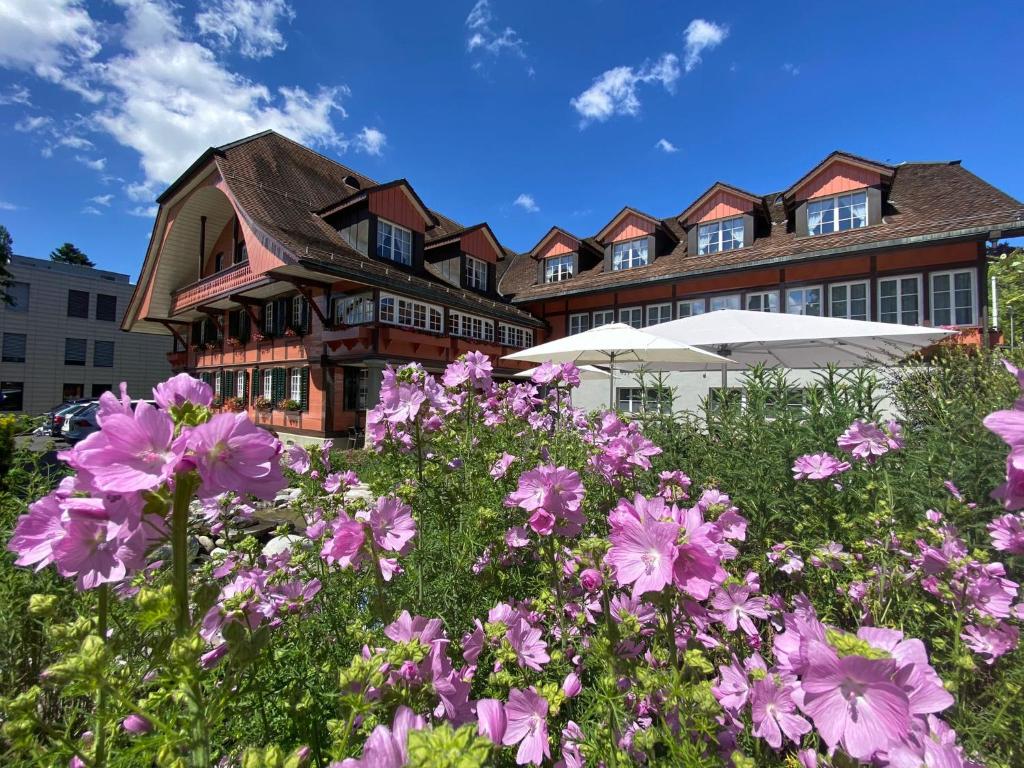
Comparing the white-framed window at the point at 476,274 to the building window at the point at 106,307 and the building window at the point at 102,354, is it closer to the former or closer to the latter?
the building window at the point at 102,354

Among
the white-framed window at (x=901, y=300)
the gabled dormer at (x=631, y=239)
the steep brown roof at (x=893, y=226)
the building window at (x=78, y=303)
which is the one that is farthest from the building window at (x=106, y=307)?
the white-framed window at (x=901, y=300)

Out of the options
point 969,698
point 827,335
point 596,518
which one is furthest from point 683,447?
point 827,335

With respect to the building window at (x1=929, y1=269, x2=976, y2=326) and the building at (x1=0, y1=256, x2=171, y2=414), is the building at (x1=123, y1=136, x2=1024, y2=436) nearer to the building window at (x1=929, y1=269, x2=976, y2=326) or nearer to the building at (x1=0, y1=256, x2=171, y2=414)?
the building window at (x1=929, y1=269, x2=976, y2=326)

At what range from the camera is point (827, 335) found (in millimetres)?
5090

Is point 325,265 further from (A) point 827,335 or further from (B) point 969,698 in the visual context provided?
(B) point 969,698

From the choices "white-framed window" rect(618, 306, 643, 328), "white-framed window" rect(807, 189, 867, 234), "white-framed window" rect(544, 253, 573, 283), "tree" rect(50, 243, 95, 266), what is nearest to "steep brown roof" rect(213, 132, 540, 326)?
"white-framed window" rect(544, 253, 573, 283)

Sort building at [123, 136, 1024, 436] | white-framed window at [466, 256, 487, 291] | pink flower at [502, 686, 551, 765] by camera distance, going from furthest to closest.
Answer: white-framed window at [466, 256, 487, 291] → building at [123, 136, 1024, 436] → pink flower at [502, 686, 551, 765]

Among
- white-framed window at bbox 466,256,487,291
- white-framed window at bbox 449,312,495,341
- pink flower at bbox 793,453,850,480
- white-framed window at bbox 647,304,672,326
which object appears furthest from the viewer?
white-framed window at bbox 466,256,487,291

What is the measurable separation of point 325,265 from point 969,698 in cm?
1277

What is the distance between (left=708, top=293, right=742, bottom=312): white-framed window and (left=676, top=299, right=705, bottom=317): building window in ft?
0.84

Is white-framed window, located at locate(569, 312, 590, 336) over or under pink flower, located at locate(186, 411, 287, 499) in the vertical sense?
over

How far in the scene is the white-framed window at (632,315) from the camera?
1511cm

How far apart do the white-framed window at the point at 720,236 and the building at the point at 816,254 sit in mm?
32

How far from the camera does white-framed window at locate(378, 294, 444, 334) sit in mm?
13266
